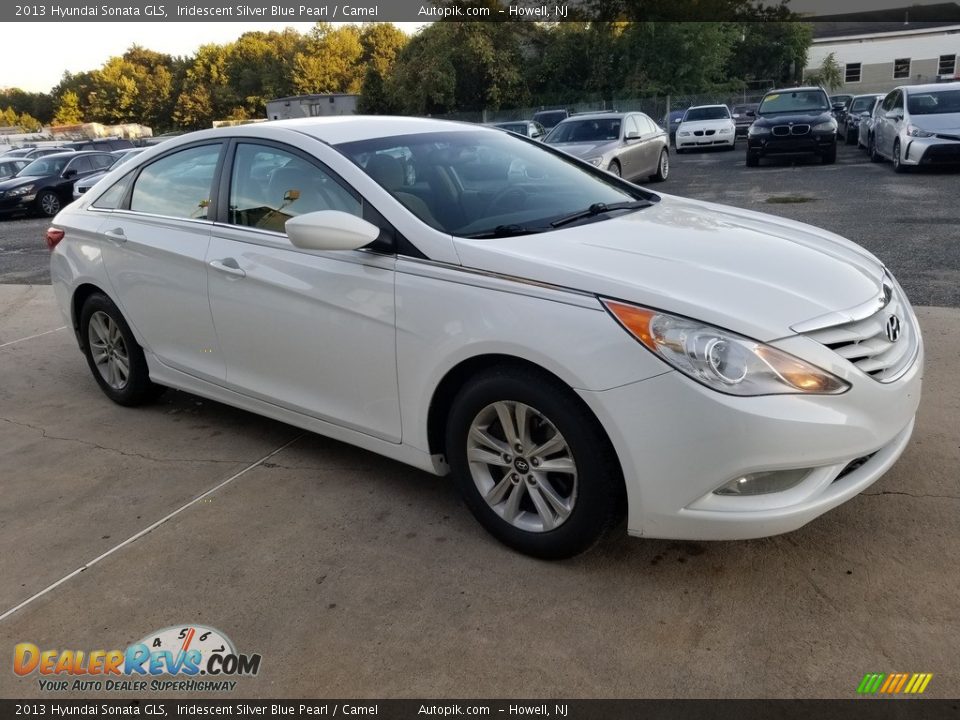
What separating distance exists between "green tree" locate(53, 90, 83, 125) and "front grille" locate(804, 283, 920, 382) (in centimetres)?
9536

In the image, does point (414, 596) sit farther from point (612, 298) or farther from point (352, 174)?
point (352, 174)

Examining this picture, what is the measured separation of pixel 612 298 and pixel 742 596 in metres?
1.11

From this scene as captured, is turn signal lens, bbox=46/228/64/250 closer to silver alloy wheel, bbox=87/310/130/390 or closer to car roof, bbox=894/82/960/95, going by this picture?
silver alloy wheel, bbox=87/310/130/390

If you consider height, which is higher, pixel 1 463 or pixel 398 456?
pixel 398 456

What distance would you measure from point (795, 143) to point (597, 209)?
571 inches

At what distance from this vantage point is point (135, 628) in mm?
2857

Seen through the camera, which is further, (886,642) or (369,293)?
(369,293)

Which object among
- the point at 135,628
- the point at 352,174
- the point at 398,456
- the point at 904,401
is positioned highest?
the point at 352,174

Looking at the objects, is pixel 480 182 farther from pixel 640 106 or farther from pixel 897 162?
pixel 640 106

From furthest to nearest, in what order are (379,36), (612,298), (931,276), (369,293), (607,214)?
(379,36) → (931,276) → (607,214) → (369,293) → (612,298)

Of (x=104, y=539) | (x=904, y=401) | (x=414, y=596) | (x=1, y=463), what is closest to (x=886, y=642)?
(x=904, y=401)

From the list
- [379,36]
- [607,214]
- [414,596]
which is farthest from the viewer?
[379,36]

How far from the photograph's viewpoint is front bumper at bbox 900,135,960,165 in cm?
1316
